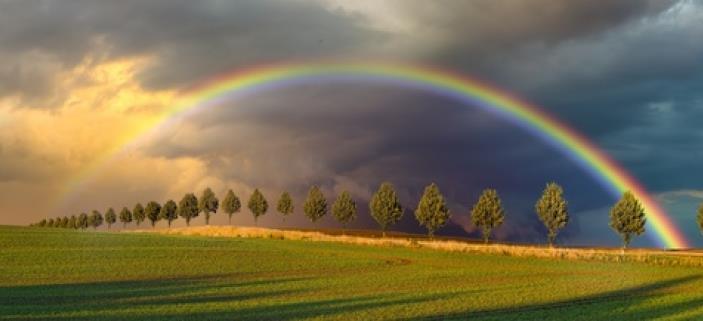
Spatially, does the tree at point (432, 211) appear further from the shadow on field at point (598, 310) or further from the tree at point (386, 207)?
the shadow on field at point (598, 310)

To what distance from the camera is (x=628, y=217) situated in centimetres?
14662

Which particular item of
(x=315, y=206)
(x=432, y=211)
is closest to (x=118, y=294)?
(x=432, y=211)

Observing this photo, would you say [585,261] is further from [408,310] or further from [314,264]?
[408,310]

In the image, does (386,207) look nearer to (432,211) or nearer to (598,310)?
(432,211)

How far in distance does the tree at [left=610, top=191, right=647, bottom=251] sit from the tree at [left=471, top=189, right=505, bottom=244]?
2407 cm

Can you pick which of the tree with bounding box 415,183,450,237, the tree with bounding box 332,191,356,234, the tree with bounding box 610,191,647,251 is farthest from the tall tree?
the tree with bounding box 610,191,647,251

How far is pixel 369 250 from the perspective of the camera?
332 feet

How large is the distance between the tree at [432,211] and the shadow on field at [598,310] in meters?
106

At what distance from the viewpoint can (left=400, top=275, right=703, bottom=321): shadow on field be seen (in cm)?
4041

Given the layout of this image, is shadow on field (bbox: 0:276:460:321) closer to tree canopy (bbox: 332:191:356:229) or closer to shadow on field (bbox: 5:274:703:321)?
shadow on field (bbox: 5:274:703:321)

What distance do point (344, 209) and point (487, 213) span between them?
40607 mm

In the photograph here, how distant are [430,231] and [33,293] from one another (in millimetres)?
121234

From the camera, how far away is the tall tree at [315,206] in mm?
189375

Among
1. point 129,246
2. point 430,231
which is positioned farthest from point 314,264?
point 430,231
